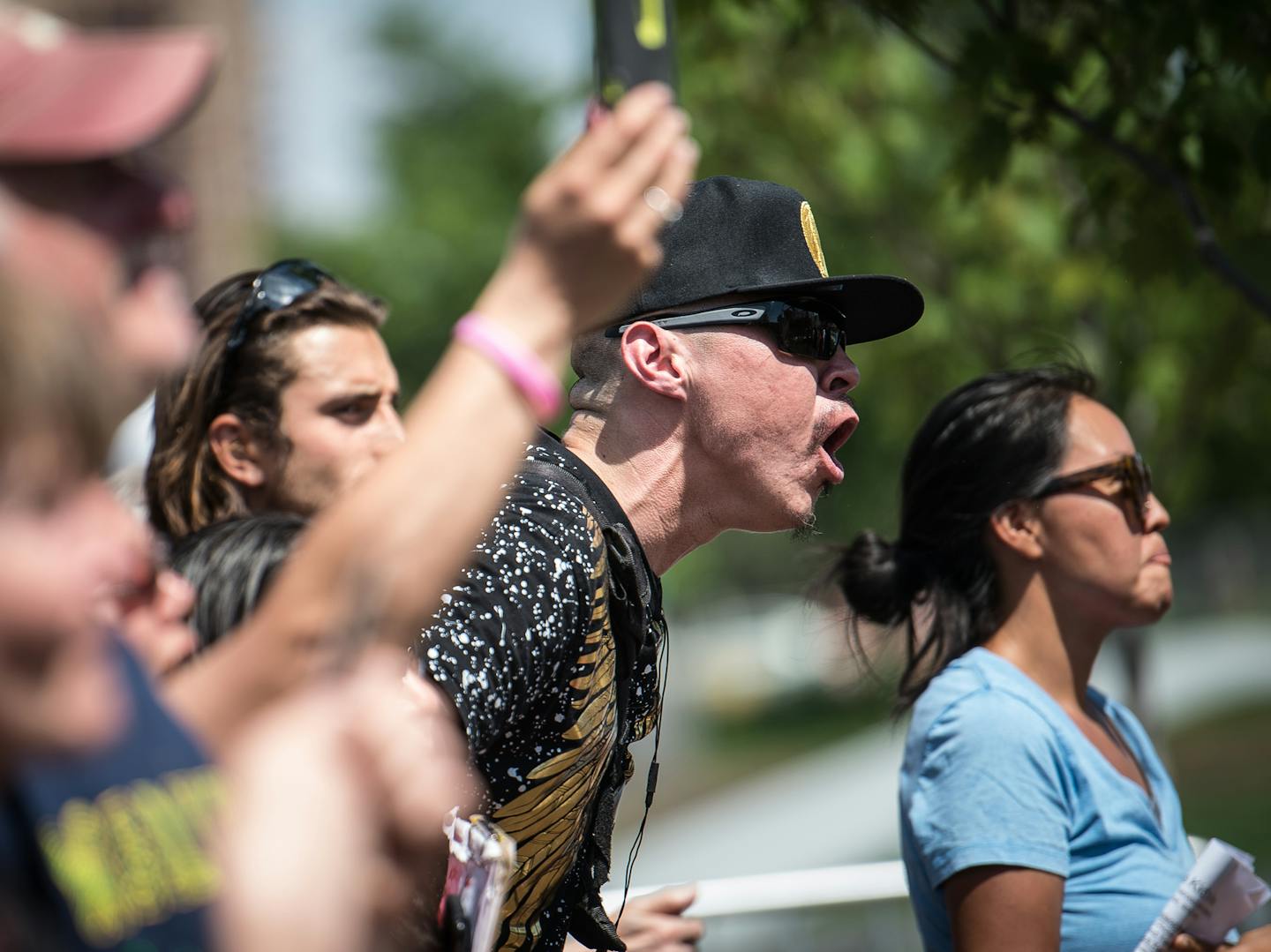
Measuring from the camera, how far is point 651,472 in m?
2.76

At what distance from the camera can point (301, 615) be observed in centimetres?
121

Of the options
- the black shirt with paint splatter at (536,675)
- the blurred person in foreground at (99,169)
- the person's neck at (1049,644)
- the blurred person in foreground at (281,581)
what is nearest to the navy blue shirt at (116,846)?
the blurred person in foreground at (281,581)

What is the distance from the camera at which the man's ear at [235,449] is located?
3.12 m

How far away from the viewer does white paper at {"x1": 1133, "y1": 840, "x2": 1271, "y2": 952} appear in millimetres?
2664

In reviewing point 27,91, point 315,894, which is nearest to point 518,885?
point 315,894

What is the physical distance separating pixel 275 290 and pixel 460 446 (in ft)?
7.02

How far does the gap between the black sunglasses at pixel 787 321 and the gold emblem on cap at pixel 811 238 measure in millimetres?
88

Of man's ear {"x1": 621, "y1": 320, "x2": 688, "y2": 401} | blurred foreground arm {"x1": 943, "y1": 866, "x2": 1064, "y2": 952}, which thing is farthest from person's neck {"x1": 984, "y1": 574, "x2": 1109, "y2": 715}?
man's ear {"x1": 621, "y1": 320, "x2": 688, "y2": 401}

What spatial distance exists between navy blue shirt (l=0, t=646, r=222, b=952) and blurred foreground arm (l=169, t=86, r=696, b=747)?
0.11 m

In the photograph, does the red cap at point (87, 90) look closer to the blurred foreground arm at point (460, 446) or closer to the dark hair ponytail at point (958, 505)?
the blurred foreground arm at point (460, 446)

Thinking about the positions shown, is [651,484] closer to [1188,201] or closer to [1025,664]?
[1025,664]

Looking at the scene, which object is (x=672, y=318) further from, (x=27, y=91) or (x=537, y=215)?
(x=27, y=91)

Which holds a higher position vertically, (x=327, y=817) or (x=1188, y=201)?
(x=1188, y=201)

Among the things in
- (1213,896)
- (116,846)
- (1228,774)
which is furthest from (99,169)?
(1228,774)
